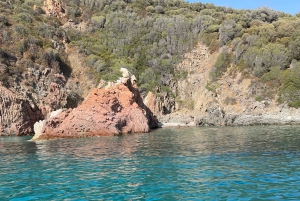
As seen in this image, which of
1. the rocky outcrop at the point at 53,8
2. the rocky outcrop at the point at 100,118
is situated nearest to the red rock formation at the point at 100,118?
the rocky outcrop at the point at 100,118

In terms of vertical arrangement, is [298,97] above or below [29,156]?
above

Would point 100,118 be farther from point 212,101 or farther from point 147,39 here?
point 147,39

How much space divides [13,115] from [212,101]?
34.4 m

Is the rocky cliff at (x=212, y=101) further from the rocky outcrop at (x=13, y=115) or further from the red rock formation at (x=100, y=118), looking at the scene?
the rocky outcrop at (x=13, y=115)

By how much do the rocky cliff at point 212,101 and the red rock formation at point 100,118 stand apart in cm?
1645

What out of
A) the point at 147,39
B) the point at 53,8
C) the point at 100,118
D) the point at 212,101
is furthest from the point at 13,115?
the point at 53,8

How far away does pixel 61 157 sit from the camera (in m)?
21.5

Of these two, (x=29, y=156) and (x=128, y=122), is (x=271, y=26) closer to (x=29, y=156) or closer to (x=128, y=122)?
(x=128, y=122)

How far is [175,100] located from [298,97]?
24.9m

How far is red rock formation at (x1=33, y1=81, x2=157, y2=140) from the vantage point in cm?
3644

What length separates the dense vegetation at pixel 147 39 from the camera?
61156 mm

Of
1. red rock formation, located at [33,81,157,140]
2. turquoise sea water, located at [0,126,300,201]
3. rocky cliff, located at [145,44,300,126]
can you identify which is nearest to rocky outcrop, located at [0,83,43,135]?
red rock formation, located at [33,81,157,140]

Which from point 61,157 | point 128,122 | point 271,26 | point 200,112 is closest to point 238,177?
point 61,157

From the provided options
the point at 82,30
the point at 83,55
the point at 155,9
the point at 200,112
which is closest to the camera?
the point at 200,112
